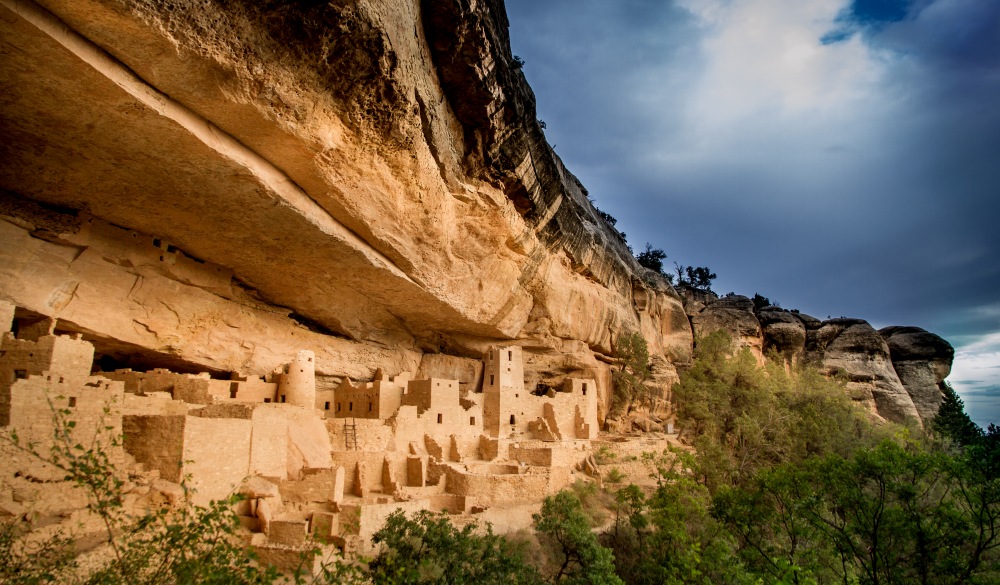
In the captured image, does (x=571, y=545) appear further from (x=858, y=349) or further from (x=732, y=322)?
(x=858, y=349)

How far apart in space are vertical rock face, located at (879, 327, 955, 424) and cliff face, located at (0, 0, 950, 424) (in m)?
27.4

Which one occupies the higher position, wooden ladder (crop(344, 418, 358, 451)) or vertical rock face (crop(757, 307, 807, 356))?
vertical rock face (crop(757, 307, 807, 356))

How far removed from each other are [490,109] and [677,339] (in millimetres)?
23097

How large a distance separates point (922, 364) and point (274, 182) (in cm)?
3949

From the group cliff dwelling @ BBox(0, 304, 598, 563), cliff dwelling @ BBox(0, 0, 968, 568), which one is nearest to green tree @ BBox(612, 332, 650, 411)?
cliff dwelling @ BBox(0, 0, 968, 568)

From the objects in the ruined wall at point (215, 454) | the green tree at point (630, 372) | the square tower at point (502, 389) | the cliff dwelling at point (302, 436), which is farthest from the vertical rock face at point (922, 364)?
the ruined wall at point (215, 454)

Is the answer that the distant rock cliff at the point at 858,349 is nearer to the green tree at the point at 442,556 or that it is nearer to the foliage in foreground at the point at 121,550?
the green tree at the point at 442,556

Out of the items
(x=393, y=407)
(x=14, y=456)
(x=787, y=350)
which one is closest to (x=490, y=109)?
(x=393, y=407)

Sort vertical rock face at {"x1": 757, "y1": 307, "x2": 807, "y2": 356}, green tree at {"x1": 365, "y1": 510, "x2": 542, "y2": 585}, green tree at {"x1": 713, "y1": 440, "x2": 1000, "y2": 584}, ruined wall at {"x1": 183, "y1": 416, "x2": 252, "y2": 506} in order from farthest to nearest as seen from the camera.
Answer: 1. vertical rock face at {"x1": 757, "y1": 307, "x2": 807, "y2": 356}
2. green tree at {"x1": 713, "y1": 440, "x2": 1000, "y2": 584}
3. green tree at {"x1": 365, "y1": 510, "x2": 542, "y2": 585}
4. ruined wall at {"x1": 183, "y1": 416, "x2": 252, "y2": 506}

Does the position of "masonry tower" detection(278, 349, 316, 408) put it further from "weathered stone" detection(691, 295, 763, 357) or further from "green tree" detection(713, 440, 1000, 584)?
"weathered stone" detection(691, 295, 763, 357)

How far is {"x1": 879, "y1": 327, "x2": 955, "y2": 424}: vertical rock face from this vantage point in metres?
35.8

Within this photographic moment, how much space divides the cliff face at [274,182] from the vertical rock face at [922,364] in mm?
27369

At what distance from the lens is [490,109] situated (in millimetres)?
15023

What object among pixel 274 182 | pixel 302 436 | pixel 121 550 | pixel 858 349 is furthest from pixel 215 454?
pixel 858 349
